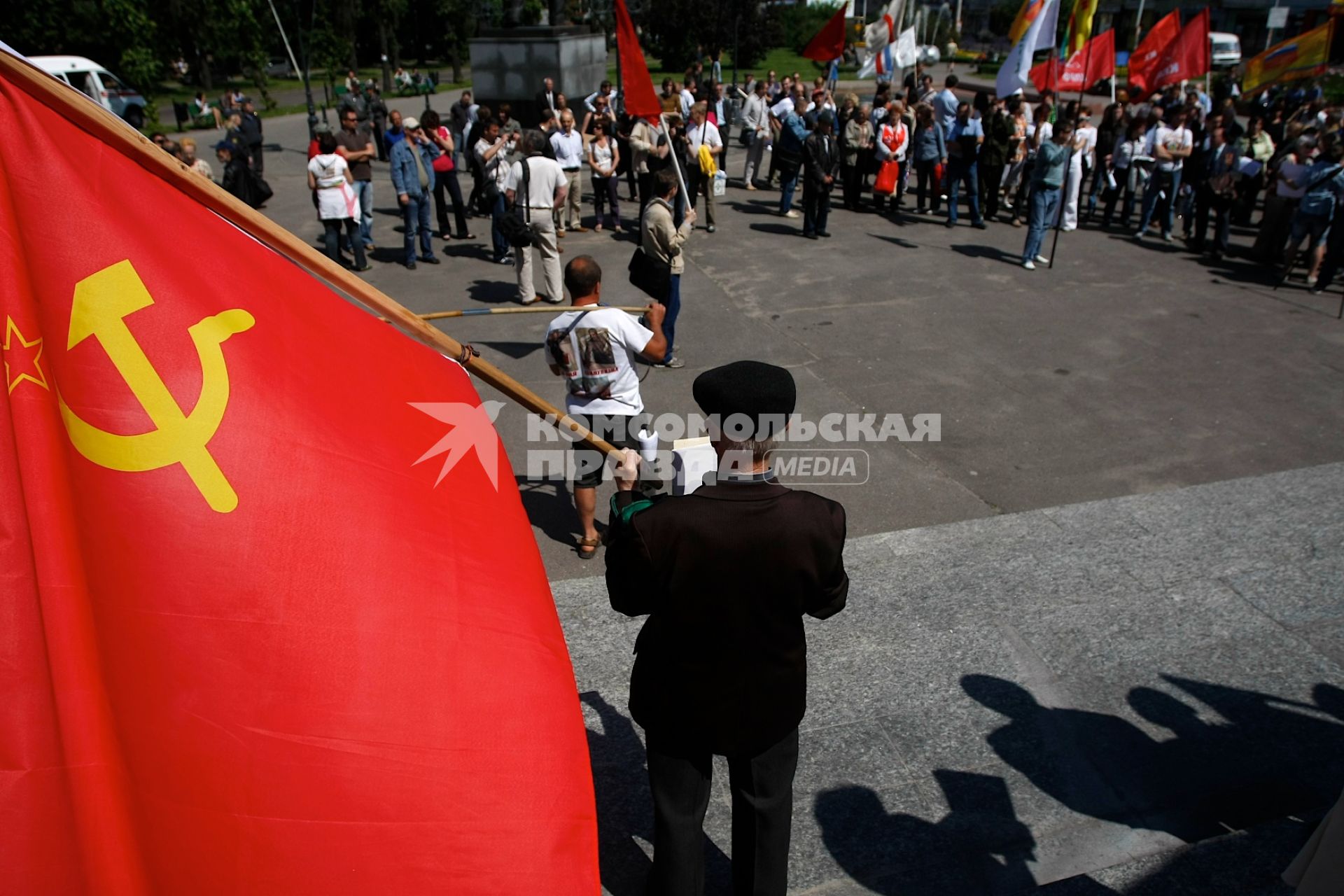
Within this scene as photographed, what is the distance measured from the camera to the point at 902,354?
9.52m

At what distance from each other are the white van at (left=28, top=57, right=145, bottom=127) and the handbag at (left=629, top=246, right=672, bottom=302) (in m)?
19.6

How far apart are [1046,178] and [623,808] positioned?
1075 cm

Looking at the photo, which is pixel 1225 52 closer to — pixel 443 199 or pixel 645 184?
pixel 645 184

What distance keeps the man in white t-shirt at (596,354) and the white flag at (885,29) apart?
48.7 feet

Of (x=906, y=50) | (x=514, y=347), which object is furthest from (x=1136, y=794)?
(x=906, y=50)

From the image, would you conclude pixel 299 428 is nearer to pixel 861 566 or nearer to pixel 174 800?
pixel 174 800

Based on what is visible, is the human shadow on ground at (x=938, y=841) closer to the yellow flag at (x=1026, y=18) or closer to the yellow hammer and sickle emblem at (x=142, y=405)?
the yellow hammer and sickle emblem at (x=142, y=405)

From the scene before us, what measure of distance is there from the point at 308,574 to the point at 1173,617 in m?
4.63

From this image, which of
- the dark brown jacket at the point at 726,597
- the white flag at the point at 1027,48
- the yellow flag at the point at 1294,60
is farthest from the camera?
the white flag at the point at 1027,48

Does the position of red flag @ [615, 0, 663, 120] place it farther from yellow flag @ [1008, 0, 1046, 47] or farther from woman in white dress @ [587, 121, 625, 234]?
yellow flag @ [1008, 0, 1046, 47]

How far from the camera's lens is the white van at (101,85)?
23109 millimetres

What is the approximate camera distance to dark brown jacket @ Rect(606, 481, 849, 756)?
2.63 meters

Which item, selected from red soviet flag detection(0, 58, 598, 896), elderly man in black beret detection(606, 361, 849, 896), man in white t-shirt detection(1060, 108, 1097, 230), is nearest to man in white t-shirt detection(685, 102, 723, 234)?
man in white t-shirt detection(1060, 108, 1097, 230)

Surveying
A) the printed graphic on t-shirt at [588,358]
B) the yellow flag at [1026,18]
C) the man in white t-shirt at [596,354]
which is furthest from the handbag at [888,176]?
the printed graphic on t-shirt at [588,358]
